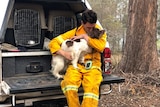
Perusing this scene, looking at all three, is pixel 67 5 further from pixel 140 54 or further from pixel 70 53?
pixel 140 54

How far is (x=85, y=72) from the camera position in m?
3.94

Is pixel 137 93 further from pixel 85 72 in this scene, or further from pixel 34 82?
pixel 34 82

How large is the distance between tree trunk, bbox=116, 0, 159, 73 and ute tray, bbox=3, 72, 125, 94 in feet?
11.2

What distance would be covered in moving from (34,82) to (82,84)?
614mm

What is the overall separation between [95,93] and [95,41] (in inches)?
26.5

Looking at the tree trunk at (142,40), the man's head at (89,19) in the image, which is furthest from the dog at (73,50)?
the tree trunk at (142,40)

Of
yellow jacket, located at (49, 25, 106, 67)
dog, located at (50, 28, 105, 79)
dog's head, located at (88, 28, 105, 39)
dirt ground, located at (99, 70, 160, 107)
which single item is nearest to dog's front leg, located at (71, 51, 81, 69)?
dog, located at (50, 28, 105, 79)

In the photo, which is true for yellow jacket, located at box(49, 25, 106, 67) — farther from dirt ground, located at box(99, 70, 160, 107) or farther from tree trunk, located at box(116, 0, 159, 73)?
tree trunk, located at box(116, 0, 159, 73)

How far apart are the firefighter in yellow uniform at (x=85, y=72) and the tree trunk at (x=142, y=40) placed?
3.45m

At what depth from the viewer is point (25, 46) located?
437 cm

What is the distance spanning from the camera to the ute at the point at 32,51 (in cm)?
352

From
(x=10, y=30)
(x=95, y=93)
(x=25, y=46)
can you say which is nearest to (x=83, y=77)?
(x=95, y=93)

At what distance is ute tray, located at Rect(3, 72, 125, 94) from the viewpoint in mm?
3355

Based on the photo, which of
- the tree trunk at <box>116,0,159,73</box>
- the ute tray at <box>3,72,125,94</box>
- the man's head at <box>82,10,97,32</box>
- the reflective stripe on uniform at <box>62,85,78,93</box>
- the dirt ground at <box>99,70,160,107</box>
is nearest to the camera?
the ute tray at <box>3,72,125,94</box>
